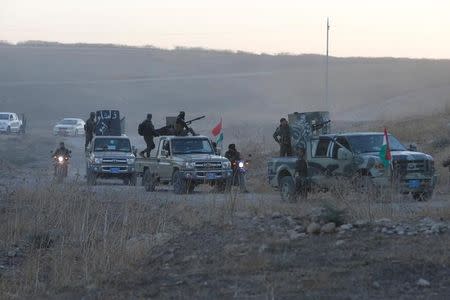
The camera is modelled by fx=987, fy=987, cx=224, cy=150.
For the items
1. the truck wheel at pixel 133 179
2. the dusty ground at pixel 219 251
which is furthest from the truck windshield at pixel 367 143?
the truck wheel at pixel 133 179

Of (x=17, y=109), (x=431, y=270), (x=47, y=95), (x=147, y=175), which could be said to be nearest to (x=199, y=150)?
(x=147, y=175)

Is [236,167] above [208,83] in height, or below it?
below

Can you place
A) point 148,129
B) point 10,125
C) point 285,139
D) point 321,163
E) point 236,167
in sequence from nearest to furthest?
1. point 321,163
2. point 236,167
3. point 285,139
4. point 148,129
5. point 10,125

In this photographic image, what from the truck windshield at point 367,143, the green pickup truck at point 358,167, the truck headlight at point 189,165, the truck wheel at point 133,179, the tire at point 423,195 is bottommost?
the truck wheel at point 133,179

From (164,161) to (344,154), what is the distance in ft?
24.4

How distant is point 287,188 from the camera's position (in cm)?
2302

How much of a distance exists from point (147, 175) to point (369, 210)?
1464 centimetres

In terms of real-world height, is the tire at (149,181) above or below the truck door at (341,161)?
below

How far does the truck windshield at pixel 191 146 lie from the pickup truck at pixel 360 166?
188 inches

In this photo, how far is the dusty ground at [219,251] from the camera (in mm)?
11398

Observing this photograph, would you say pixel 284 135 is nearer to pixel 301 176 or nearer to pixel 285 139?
pixel 285 139

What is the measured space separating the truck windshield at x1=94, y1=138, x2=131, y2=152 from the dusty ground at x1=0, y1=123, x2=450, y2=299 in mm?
13130

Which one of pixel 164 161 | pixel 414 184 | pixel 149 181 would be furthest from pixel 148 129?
pixel 414 184

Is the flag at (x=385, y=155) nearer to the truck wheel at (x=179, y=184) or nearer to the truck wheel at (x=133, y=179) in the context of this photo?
the truck wheel at (x=179, y=184)
